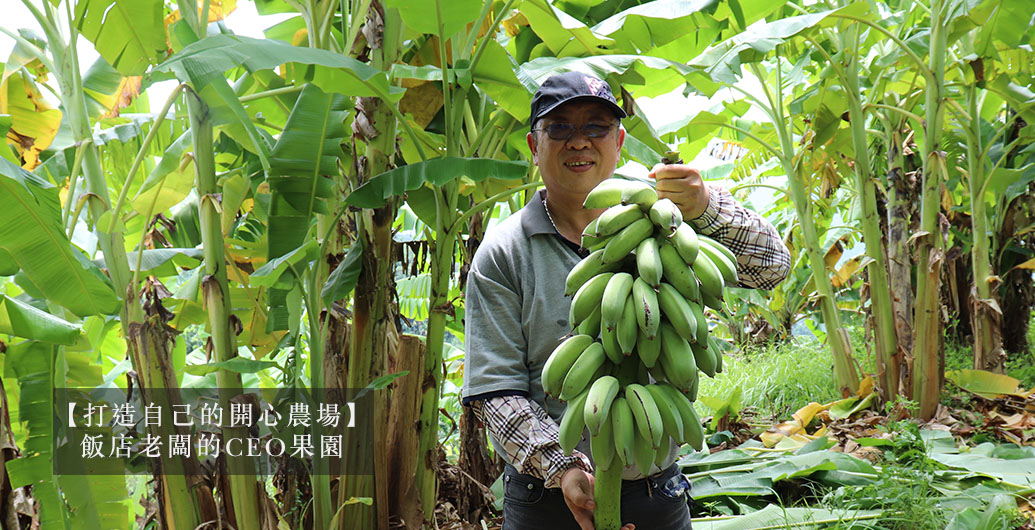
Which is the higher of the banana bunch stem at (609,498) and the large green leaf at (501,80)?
the large green leaf at (501,80)

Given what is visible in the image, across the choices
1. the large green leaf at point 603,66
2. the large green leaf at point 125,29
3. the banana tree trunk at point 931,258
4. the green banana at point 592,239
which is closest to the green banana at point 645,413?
the green banana at point 592,239

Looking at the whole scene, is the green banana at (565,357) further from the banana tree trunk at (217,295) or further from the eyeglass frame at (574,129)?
the banana tree trunk at (217,295)

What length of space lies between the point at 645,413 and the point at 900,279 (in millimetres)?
3843

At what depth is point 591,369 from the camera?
1012 mm

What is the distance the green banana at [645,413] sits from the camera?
96cm

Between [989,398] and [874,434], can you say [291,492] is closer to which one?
[874,434]

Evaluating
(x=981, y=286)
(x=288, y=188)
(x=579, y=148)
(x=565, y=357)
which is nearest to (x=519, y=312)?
(x=579, y=148)

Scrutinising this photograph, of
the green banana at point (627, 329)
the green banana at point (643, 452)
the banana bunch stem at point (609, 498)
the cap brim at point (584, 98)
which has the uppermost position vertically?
the cap brim at point (584, 98)

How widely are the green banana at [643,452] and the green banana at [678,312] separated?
15 centimetres

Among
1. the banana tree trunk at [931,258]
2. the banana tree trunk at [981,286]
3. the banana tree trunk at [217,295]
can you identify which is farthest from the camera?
the banana tree trunk at [981,286]

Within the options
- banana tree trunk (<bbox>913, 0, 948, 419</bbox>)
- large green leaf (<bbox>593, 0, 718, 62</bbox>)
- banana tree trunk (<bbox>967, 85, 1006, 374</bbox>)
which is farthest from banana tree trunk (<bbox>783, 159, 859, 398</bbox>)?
large green leaf (<bbox>593, 0, 718, 62</bbox>)

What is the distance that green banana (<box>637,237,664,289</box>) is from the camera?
97cm

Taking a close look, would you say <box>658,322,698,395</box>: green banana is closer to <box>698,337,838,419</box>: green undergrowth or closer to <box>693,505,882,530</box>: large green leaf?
<box>693,505,882,530</box>: large green leaf

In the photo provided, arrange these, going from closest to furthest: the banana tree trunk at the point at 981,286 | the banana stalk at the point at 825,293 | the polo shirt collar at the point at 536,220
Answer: the polo shirt collar at the point at 536,220
the banana tree trunk at the point at 981,286
the banana stalk at the point at 825,293
